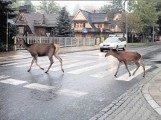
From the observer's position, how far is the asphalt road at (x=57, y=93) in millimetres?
7101

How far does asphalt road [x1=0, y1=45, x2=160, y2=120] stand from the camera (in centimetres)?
710

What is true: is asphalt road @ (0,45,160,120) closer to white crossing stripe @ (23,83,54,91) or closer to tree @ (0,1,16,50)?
white crossing stripe @ (23,83,54,91)

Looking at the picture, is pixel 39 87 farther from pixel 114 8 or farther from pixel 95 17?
pixel 114 8

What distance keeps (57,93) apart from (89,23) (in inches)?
2807

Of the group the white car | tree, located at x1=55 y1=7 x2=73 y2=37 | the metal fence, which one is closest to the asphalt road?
the white car

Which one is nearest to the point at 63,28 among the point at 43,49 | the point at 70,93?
the point at 43,49

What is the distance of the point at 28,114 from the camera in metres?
6.95

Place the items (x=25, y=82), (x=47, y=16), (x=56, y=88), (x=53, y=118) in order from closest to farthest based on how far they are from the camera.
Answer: (x=53, y=118)
(x=56, y=88)
(x=25, y=82)
(x=47, y=16)

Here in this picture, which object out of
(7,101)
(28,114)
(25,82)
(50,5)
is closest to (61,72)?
(25,82)

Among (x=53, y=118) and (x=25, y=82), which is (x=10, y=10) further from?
(x=53, y=118)

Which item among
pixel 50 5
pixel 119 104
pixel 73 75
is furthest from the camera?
pixel 50 5

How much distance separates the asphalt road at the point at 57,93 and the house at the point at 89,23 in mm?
65562

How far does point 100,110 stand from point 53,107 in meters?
1.14

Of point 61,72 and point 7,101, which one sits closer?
point 7,101
